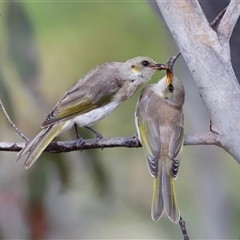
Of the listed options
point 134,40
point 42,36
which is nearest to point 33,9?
point 42,36

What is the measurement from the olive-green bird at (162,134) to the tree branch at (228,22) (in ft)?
0.95

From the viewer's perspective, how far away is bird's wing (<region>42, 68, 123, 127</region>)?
8.12 feet

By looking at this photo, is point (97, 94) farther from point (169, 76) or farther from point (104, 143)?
point (104, 143)

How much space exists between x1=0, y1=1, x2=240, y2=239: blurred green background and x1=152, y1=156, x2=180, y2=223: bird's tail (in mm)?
565

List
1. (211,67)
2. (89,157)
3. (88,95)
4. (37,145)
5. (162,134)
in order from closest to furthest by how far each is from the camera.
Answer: (211,67) < (37,145) < (162,134) < (88,95) < (89,157)

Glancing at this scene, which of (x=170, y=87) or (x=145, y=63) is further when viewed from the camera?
(x=145, y=63)

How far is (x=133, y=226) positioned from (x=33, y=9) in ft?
5.89

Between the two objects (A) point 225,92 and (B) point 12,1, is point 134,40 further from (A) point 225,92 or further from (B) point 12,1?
(A) point 225,92

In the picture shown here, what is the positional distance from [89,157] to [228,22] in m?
1.04

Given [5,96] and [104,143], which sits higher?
[5,96]

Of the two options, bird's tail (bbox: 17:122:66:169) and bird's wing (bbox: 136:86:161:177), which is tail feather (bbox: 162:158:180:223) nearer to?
bird's wing (bbox: 136:86:161:177)

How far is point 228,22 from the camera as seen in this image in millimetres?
2090

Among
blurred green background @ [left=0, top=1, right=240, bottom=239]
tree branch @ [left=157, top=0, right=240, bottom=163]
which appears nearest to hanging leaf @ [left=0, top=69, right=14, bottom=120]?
blurred green background @ [left=0, top=1, right=240, bottom=239]

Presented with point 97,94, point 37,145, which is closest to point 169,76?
point 97,94
